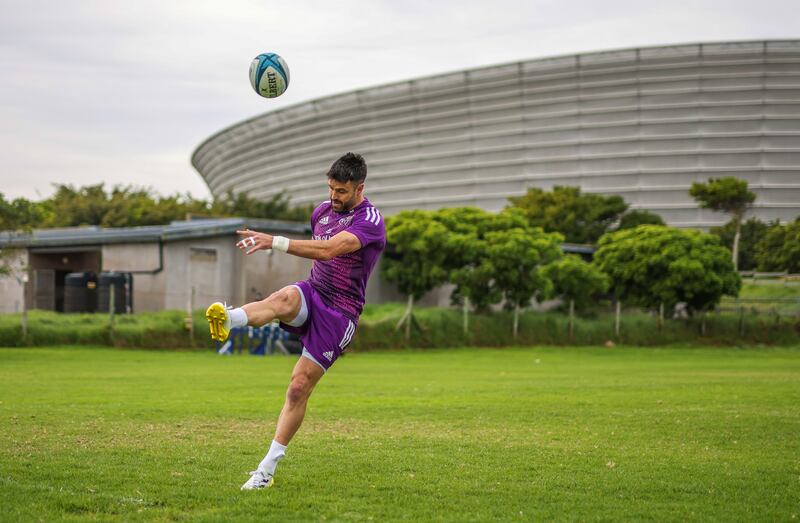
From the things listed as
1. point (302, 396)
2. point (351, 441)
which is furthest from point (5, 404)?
point (302, 396)

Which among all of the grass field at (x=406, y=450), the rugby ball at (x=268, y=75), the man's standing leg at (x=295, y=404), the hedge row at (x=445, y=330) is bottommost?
the hedge row at (x=445, y=330)

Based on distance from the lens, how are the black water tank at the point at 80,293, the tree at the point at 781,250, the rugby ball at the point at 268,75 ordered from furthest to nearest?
the tree at the point at 781,250, the black water tank at the point at 80,293, the rugby ball at the point at 268,75

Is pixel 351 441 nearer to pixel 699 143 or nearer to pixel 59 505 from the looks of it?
pixel 59 505

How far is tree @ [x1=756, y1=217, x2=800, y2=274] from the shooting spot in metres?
78.2

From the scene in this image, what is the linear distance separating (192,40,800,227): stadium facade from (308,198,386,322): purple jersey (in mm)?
116289

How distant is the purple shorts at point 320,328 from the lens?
8.77 metres

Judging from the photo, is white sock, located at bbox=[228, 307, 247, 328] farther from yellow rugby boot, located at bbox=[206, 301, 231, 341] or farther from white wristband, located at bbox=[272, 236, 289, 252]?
white wristband, located at bbox=[272, 236, 289, 252]

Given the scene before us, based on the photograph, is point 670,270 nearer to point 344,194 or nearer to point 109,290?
point 109,290

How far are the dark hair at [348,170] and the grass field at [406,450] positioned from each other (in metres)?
Result: 2.85

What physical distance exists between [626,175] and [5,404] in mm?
115722

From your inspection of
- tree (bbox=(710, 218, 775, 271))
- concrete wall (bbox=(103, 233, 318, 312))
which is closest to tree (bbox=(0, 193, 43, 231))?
concrete wall (bbox=(103, 233, 318, 312))

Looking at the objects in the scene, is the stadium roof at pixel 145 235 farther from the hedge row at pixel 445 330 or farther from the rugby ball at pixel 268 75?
the rugby ball at pixel 268 75

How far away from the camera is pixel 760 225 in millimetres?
96812

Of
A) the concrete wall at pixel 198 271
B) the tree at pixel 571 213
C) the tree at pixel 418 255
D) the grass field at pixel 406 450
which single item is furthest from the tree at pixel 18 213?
the tree at pixel 571 213
